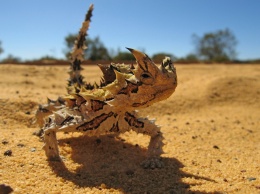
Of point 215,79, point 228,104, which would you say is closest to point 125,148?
point 228,104

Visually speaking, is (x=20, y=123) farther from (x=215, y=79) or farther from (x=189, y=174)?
(x=215, y=79)

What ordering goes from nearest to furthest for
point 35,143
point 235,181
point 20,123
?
point 235,181 → point 35,143 → point 20,123

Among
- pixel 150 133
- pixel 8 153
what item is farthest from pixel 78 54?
pixel 8 153

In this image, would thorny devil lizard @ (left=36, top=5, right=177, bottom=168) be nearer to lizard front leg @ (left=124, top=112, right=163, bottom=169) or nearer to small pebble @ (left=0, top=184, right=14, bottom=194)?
lizard front leg @ (left=124, top=112, right=163, bottom=169)

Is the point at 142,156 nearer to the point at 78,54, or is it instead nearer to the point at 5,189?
the point at 5,189

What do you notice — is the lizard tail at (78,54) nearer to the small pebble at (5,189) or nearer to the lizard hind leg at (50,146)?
the lizard hind leg at (50,146)

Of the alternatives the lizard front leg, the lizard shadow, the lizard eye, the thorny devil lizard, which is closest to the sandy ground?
the lizard shadow
